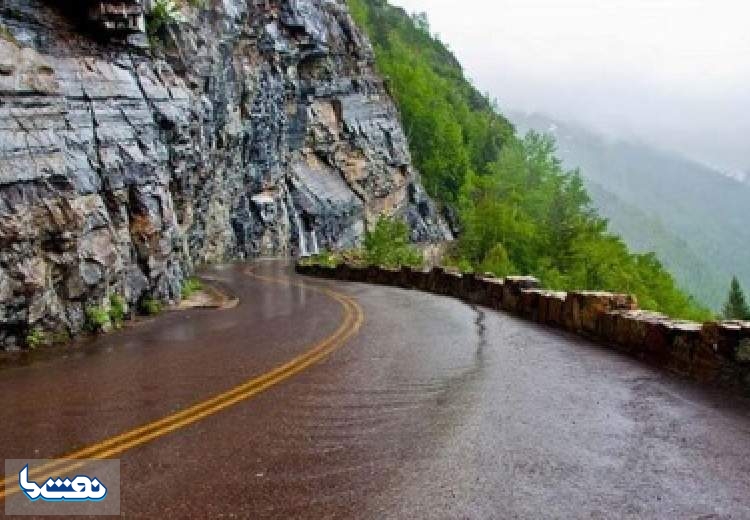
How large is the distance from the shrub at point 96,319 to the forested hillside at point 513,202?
3388 centimetres

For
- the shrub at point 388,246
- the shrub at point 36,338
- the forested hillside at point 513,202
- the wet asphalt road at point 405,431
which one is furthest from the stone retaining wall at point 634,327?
the forested hillside at point 513,202

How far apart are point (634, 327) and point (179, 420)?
7.12 meters

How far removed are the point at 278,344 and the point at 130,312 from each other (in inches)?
224

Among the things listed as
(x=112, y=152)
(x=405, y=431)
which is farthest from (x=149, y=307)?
(x=405, y=431)

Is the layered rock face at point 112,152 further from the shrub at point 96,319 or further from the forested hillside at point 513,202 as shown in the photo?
the forested hillside at point 513,202

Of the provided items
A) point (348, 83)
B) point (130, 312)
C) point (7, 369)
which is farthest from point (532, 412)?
point (348, 83)

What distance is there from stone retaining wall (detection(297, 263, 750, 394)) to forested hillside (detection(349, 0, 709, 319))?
27.4m

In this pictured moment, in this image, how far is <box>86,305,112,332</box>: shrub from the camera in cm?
1516

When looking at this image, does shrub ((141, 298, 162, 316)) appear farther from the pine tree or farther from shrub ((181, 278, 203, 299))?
the pine tree

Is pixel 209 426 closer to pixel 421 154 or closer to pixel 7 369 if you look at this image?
pixel 7 369

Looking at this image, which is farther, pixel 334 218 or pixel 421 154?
pixel 421 154

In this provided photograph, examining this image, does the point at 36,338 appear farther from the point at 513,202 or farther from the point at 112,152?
the point at 513,202

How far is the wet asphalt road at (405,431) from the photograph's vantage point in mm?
5590

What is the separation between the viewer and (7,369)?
1151 cm
